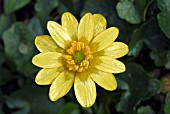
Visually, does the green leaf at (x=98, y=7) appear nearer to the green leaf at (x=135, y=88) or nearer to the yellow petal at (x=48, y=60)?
the green leaf at (x=135, y=88)

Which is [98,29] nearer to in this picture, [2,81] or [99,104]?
[99,104]

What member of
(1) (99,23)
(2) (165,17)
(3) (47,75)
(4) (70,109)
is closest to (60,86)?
(3) (47,75)

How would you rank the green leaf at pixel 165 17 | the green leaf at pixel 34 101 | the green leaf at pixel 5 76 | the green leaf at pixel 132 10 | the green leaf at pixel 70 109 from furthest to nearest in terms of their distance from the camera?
the green leaf at pixel 5 76 → the green leaf at pixel 34 101 → the green leaf at pixel 70 109 → the green leaf at pixel 132 10 → the green leaf at pixel 165 17

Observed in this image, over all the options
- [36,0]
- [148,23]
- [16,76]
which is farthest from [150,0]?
[16,76]

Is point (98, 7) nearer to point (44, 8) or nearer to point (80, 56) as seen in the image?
point (44, 8)

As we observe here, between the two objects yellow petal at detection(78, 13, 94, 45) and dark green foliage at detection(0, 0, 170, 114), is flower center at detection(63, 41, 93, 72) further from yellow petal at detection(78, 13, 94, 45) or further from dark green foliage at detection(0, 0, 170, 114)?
dark green foliage at detection(0, 0, 170, 114)

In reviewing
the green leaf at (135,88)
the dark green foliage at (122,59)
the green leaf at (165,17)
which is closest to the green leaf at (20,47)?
the dark green foliage at (122,59)
